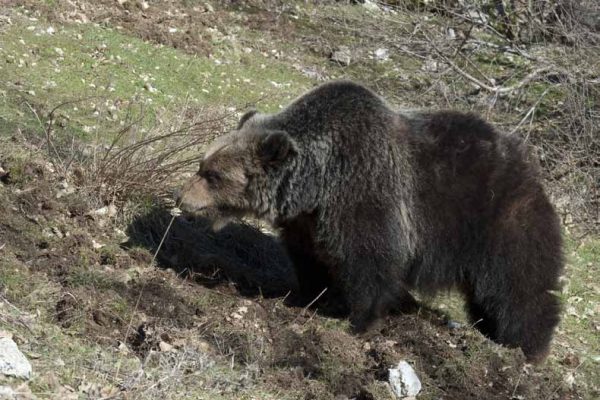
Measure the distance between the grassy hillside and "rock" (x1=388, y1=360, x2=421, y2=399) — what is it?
0.48 ft

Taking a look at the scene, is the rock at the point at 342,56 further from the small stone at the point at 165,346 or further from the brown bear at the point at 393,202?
the small stone at the point at 165,346

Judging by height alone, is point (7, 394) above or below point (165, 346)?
above

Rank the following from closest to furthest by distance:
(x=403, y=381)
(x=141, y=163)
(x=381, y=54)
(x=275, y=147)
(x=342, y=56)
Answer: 1. (x=403, y=381)
2. (x=275, y=147)
3. (x=141, y=163)
4. (x=342, y=56)
5. (x=381, y=54)

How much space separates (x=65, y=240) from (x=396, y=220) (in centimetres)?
276

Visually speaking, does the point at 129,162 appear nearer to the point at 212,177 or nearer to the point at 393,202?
the point at 212,177

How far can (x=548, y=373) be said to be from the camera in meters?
7.50

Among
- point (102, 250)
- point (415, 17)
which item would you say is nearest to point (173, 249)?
point (102, 250)

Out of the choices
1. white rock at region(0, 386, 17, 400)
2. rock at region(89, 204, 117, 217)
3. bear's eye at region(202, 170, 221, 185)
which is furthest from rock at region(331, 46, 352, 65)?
white rock at region(0, 386, 17, 400)

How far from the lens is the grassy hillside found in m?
5.88

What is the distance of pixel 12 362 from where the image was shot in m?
4.69

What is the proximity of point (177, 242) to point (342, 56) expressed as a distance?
949cm

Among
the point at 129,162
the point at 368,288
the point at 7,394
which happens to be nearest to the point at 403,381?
the point at 368,288

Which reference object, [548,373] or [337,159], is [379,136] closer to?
[337,159]

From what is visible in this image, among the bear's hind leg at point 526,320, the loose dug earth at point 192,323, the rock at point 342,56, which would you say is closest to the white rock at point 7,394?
the loose dug earth at point 192,323
